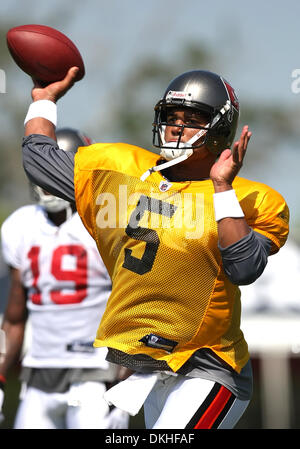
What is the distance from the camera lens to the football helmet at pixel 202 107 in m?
3.19

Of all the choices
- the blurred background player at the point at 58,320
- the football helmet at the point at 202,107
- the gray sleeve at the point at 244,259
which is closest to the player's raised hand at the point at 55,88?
the football helmet at the point at 202,107

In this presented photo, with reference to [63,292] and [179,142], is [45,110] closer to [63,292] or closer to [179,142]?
[179,142]

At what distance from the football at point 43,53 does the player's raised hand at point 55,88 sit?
21 mm

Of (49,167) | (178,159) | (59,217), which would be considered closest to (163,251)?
(178,159)

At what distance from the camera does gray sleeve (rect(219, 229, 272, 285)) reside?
2838mm

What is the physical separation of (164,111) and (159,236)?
583 mm

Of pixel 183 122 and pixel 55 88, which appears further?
pixel 55 88

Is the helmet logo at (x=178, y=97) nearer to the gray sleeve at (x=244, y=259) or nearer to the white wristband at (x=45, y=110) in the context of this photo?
the white wristband at (x=45, y=110)

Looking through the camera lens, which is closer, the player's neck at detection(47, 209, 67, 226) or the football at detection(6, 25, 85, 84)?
the football at detection(6, 25, 85, 84)

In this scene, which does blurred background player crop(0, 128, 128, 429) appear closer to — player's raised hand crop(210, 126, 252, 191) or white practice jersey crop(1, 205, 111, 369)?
white practice jersey crop(1, 205, 111, 369)

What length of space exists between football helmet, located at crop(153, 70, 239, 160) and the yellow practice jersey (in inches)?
5.4

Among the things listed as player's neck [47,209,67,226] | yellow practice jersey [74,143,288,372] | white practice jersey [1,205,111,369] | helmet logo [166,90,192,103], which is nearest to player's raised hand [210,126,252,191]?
yellow practice jersey [74,143,288,372]

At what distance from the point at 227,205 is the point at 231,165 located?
0.15 meters

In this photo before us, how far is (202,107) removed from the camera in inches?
128
